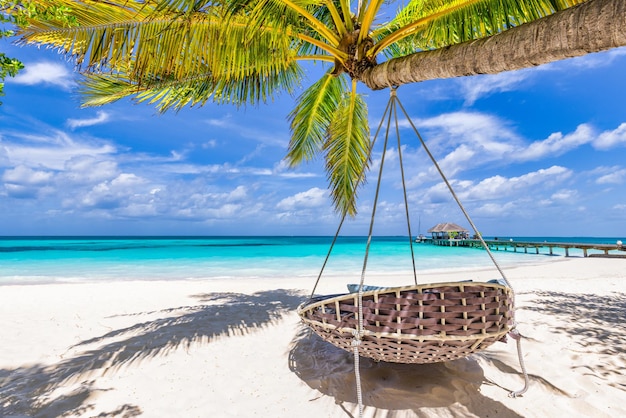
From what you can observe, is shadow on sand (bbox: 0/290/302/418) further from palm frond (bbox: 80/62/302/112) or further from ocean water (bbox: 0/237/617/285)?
ocean water (bbox: 0/237/617/285)

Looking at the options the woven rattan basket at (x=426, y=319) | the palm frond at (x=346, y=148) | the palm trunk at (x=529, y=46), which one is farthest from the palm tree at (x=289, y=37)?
the palm frond at (x=346, y=148)

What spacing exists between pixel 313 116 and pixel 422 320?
4.03 metres

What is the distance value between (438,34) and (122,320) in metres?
4.70

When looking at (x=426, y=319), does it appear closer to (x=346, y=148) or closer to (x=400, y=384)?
(x=400, y=384)

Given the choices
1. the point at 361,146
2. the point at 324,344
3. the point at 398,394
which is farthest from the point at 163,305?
the point at 398,394

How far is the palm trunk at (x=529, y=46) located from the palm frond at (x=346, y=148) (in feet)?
9.08

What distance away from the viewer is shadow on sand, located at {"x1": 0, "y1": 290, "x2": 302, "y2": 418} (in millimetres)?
2223

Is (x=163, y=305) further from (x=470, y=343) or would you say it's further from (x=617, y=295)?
(x=617, y=295)

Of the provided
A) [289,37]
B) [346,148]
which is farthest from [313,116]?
[289,37]

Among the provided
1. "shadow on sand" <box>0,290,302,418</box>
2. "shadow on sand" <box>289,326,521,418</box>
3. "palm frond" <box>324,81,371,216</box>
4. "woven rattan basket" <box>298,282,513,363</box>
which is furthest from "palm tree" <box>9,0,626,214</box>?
"shadow on sand" <box>0,290,302,418</box>

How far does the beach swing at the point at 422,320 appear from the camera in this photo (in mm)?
1873

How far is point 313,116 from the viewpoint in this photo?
532 centimetres

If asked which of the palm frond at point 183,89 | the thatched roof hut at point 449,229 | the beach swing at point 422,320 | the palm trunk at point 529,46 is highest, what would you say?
the palm frond at point 183,89

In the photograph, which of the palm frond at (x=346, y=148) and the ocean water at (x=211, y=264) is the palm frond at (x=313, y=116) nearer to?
the palm frond at (x=346, y=148)
